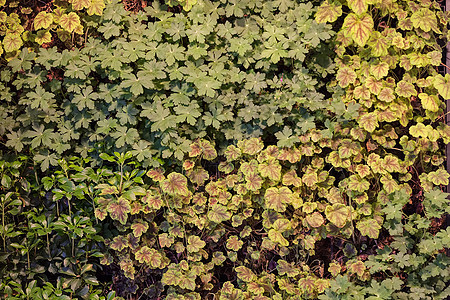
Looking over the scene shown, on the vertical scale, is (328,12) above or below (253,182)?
above

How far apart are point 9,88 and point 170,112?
4.25ft

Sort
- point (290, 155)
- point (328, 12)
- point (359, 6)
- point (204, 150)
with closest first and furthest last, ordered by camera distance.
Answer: point (359, 6), point (328, 12), point (290, 155), point (204, 150)

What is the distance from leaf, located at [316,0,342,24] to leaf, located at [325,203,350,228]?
1.27m

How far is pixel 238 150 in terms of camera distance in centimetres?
319

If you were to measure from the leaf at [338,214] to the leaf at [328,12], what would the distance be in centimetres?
127

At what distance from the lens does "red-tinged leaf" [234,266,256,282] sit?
322cm

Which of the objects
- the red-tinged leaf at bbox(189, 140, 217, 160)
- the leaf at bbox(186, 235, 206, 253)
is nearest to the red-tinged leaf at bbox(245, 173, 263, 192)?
the red-tinged leaf at bbox(189, 140, 217, 160)

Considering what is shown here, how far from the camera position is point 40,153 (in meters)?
3.39

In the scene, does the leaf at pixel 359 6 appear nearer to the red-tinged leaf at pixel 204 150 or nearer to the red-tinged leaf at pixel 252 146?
the red-tinged leaf at pixel 252 146

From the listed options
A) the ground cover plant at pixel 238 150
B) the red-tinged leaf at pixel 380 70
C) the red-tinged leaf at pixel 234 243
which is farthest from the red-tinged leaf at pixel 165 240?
the red-tinged leaf at pixel 380 70

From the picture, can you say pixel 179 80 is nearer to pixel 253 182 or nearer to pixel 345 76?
pixel 253 182

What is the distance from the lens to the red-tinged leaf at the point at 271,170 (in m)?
3.09

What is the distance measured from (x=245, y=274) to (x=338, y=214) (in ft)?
2.63

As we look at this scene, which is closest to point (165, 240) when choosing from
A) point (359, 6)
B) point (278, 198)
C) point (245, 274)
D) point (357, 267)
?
point (245, 274)
